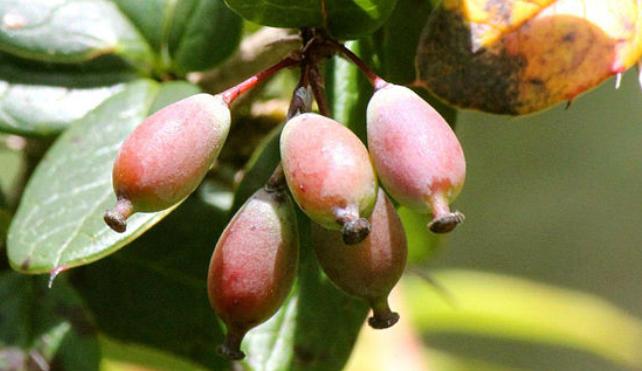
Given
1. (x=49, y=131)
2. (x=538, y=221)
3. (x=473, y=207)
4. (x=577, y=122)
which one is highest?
(x=577, y=122)

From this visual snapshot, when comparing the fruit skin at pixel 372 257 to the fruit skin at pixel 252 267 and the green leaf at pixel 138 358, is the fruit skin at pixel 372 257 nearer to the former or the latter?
the fruit skin at pixel 252 267

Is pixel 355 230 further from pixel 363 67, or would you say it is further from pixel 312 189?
pixel 363 67

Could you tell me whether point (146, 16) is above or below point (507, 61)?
below

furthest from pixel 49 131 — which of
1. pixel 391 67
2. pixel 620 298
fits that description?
pixel 620 298

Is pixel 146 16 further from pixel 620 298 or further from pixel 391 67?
pixel 620 298

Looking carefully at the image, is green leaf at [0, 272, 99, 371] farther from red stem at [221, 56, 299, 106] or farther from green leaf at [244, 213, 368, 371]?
red stem at [221, 56, 299, 106]

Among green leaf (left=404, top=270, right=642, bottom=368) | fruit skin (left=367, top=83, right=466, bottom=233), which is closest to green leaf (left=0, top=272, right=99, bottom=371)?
fruit skin (left=367, top=83, right=466, bottom=233)

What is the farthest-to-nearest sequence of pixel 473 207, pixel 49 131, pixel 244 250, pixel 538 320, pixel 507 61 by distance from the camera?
pixel 473 207 < pixel 538 320 < pixel 49 131 < pixel 507 61 < pixel 244 250

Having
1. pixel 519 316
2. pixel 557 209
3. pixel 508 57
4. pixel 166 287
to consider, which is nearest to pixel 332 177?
pixel 508 57
